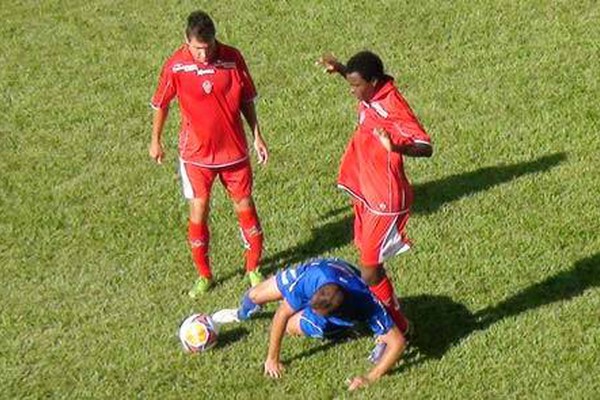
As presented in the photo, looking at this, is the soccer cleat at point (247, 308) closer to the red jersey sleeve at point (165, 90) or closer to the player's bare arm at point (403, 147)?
the red jersey sleeve at point (165, 90)

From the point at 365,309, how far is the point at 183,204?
10.7 ft

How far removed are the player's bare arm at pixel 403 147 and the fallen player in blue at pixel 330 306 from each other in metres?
1.11

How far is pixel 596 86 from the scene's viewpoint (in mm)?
13695

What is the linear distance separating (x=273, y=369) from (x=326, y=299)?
39.5 inches

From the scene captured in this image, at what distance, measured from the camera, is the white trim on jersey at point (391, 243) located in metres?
9.41

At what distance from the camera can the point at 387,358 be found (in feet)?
30.6

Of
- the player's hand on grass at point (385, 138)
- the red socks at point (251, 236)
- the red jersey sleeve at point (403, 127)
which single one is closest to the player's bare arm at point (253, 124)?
the red socks at point (251, 236)

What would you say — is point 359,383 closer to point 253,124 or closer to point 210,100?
point 253,124

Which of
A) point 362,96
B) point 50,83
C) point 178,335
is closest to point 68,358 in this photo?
point 178,335

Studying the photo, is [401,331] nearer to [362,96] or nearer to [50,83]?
[362,96]

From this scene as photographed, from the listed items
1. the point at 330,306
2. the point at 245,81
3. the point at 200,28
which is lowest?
the point at 330,306

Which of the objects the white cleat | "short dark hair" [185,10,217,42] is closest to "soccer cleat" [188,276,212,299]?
the white cleat

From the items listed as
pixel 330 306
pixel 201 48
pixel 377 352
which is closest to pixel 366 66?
pixel 201 48

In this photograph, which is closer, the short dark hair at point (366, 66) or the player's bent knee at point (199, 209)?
the short dark hair at point (366, 66)
